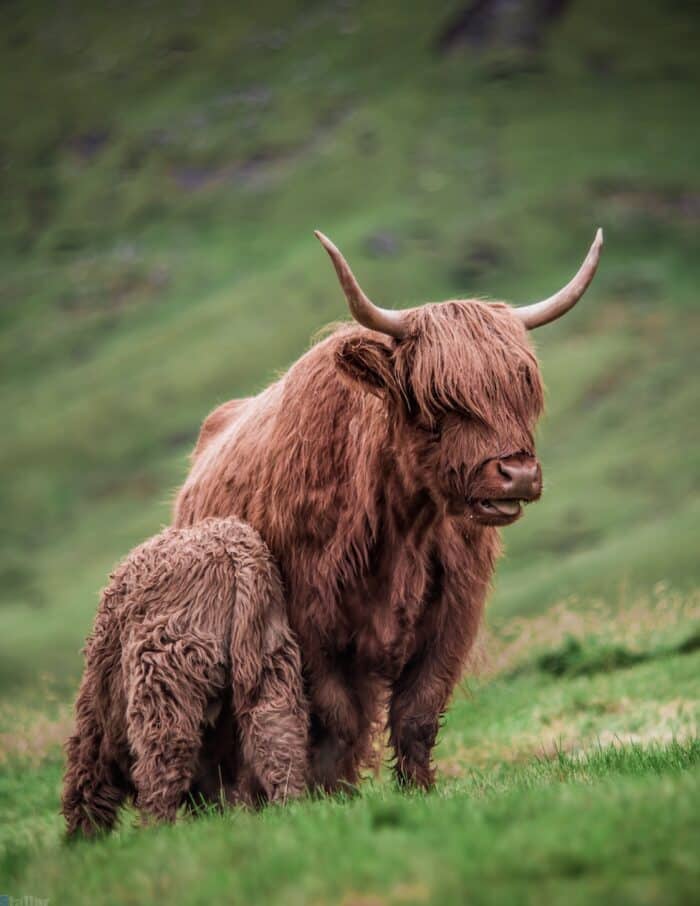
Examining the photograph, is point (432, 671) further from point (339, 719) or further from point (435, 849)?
point (435, 849)

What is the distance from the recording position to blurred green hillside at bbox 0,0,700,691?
49250mm

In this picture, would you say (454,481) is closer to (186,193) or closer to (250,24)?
(186,193)

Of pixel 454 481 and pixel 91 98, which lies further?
pixel 91 98

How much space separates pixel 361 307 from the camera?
6.61 m

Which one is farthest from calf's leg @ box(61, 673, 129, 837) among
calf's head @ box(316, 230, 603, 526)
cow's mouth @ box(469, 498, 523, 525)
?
cow's mouth @ box(469, 498, 523, 525)

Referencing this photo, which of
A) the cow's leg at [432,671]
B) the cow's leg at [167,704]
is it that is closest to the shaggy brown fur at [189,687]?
the cow's leg at [167,704]

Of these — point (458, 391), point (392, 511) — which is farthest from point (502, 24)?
point (458, 391)

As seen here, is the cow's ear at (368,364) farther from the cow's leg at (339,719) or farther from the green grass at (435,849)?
the green grass at (435,849)

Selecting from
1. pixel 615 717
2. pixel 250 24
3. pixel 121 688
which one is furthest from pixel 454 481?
pixel 250 24

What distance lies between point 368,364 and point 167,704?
1.99 meters

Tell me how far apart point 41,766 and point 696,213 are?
291 ft

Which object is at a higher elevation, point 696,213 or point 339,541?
point 339,541

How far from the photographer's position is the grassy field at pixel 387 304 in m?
4.74

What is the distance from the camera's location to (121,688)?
6941 mm
